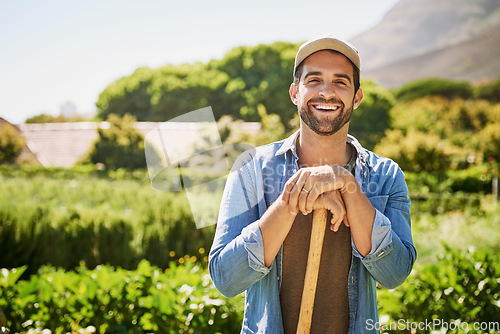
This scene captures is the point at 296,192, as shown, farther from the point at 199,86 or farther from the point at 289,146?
the point at 199,86

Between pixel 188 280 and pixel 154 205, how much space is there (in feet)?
10.3

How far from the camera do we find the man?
132 cm

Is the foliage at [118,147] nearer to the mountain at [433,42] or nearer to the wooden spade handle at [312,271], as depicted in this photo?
Result: the wooden spade handle at [312,271]

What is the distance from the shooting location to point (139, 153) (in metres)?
18.4

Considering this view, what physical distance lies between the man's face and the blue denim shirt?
0.16m

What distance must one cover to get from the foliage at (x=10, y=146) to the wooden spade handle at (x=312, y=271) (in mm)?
15637

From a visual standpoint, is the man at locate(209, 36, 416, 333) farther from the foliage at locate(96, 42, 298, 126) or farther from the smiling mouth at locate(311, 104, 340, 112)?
the foliage at locate(96, 42, 298, 126)

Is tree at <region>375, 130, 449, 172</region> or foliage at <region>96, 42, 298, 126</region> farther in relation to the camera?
foliage at <region>96, 42, 298, 126</region>

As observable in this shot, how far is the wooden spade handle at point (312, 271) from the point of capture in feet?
4.44

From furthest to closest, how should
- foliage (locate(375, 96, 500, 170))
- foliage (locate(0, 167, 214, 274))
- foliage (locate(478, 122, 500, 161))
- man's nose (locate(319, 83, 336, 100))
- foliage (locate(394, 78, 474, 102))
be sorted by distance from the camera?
foliage (locate(394, 78, 474, 102))
foliage (locate(375, 96, 500, 170))
foliage (locate(478, 122, 500, 161))
foliage (locate(0, 167, 214, 274))
man's nose (locate(319, 83, 336, 100))

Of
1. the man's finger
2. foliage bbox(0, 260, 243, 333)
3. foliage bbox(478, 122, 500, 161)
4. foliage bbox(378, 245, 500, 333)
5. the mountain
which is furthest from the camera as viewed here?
the mountain

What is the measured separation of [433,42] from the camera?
87188 millimetres

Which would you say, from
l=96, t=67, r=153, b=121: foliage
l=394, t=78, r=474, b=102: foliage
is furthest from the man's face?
l=394, t=78, r=474, b=102: foliage

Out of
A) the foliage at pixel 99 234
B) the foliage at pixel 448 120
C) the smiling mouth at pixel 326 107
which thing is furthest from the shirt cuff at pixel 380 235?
the foliage at pixel 448 120
